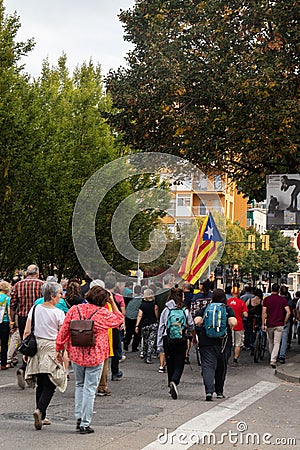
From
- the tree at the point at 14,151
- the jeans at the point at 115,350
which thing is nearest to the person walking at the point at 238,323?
the jeans at the point at 115,350

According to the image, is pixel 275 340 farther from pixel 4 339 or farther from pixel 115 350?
pixel 4 339

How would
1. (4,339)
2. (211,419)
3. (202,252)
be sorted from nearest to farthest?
(211,419) < (4,339) < (202,252)

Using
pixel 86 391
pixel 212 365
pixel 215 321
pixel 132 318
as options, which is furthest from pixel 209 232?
pixel 86 391

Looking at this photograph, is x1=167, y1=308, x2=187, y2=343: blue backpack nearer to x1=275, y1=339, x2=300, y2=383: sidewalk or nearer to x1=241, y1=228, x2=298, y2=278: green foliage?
x1=275, y1=339, x2=300, y2=383: sidewalk

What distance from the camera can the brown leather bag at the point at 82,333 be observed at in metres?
9.50

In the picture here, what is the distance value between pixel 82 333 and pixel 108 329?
1724 mm

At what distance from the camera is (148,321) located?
18719 millimetres

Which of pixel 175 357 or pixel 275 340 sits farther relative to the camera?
pixel 275 340

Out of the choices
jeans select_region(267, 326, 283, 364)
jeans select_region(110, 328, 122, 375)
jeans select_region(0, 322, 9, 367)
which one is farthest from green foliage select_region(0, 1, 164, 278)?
jeans select_region(110, 328, 122, 375)

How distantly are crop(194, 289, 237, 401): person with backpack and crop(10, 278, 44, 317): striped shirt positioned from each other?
3311mm

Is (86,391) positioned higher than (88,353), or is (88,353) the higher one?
(88,353)

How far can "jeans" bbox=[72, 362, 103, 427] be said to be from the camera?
9.47 m

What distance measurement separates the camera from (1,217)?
98.9 feet

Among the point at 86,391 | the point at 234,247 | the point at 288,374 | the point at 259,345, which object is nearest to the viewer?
the point at 86,391
